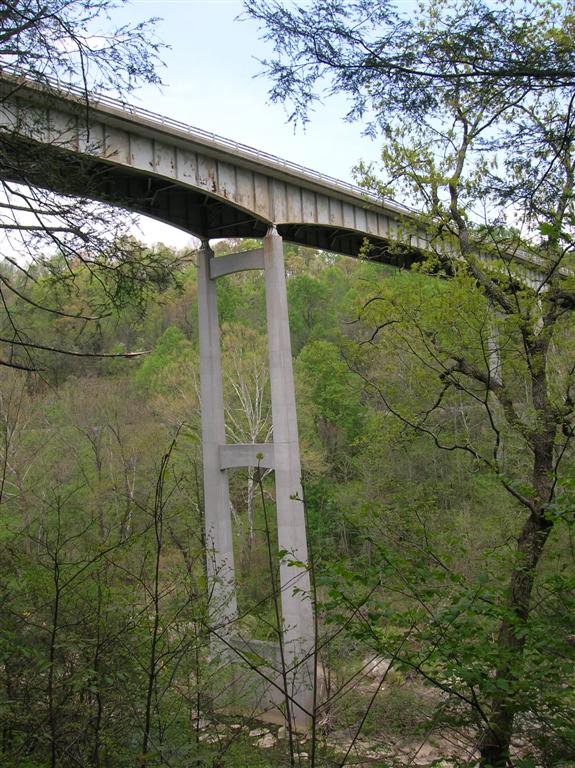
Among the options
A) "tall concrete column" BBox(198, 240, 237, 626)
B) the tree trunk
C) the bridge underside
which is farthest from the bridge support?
the tree trunk

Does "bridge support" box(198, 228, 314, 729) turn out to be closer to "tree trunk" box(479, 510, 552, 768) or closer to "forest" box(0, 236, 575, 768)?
"forest" box(0, 236, 575, 768)

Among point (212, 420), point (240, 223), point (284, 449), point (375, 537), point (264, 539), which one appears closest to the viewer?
point (375, 537)

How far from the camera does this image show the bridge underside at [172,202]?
4.09 metres

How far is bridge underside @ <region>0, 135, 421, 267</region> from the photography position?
409 centimetres

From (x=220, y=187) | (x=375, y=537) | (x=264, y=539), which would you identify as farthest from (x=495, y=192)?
(x=264, y=539)

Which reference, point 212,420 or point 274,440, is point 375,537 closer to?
point 274,440

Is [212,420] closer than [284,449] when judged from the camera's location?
No

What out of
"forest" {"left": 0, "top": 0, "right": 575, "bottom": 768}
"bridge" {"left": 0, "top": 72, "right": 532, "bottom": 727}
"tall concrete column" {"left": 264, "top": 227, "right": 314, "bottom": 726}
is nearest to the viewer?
"forest" {"left": 0, "top": 0, "right": 575, "bottom": 768}

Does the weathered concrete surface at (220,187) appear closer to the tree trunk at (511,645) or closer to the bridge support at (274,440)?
the bridge support at (274,440)

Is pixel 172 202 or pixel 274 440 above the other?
pixel 172 202

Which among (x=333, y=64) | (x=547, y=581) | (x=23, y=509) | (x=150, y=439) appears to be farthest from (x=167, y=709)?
(x=150, y=439)

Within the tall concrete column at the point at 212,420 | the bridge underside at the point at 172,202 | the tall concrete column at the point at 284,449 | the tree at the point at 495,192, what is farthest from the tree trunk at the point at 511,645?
the tall concrete column at the point at 212,420

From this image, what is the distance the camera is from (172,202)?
14266 millimetres

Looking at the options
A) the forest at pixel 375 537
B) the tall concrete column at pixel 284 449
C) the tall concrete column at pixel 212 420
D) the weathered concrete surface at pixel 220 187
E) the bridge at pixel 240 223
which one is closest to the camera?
the forest at pixel 375 537
